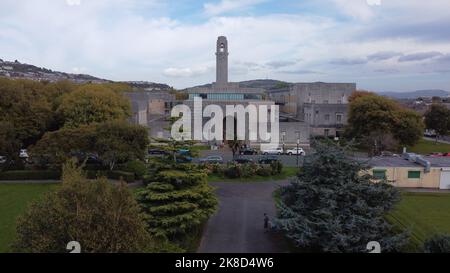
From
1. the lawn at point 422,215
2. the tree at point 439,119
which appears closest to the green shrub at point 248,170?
the lawn at point 422,215

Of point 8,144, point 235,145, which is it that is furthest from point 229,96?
point 8,144

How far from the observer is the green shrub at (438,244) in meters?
12.0

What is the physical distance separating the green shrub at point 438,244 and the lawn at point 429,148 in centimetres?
3175

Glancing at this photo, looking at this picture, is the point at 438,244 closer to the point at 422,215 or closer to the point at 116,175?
the point at 422,215

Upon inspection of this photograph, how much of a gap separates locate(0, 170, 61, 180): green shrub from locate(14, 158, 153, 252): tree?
59.8 feet

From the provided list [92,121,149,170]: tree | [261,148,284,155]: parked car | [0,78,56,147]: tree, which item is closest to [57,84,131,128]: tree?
[0,78,56,147]: tree

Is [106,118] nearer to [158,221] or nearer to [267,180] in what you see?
[267,180]

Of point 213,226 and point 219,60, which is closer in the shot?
point 213,226

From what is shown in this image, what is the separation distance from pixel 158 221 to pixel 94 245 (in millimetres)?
5370

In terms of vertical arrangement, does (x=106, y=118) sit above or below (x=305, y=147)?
above

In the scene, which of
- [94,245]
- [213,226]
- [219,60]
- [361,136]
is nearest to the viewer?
[94,245]

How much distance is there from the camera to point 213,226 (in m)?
18.6

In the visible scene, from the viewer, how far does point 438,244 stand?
12266mm
